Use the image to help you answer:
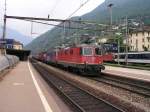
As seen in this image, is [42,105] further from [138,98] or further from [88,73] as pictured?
[88,73]

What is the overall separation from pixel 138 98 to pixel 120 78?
13036 mm

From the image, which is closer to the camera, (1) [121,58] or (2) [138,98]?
(2) [138,98]

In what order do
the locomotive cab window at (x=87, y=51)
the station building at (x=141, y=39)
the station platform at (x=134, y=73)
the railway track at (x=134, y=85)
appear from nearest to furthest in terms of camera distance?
the railway track at (x=134, y=85)
the station platform at (x=134, y=73)
the locomotive cab window at (x=87, y=51)
the station building at (x=141, y=39)

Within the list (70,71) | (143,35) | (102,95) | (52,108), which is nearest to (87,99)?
(102,95)

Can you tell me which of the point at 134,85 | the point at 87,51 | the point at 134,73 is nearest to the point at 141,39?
the point at 134,73

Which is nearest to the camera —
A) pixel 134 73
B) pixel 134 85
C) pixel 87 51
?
pixel 134 85

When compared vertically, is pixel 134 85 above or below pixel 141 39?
below

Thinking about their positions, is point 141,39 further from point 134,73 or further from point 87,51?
point 87,51

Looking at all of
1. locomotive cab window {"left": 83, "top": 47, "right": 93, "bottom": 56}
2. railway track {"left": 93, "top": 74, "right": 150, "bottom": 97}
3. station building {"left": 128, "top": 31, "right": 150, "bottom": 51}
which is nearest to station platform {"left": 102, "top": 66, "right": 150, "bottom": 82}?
railway track {"left": 93, "top": 74, "right": 150, "bottom": 97}

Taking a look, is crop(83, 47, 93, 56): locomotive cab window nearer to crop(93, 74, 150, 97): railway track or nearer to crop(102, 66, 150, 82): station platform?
crop(102, 66, 150, 82): station platform

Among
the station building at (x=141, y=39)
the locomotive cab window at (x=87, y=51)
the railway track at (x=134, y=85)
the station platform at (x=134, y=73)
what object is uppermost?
the station building at (x=141, y=39)

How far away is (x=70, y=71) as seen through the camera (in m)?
42.8

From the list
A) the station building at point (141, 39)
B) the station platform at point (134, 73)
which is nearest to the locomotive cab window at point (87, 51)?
the station platform at point (134, 73)

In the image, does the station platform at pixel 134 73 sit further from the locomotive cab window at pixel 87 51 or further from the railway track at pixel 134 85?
the locomotive cab window at pixel 87 51
